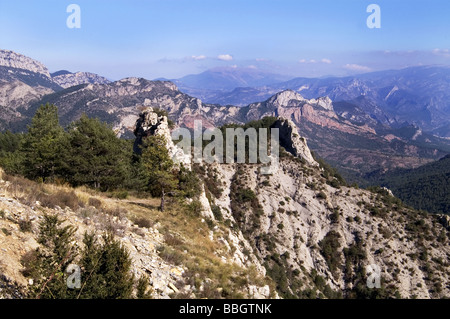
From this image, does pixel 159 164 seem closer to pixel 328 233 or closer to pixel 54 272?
pixel 54 272

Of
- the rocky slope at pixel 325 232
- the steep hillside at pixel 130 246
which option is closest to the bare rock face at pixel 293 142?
the rocky slope at pixel 325 232

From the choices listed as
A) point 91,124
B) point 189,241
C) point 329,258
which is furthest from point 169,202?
point 329,258

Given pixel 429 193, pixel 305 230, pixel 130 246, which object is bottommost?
pixel 429 193

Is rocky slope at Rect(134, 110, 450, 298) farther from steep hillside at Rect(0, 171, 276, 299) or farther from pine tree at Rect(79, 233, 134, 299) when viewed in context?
pine tree at Rect(79, 233, 134, 299)

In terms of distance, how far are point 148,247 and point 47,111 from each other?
3666 centimetres

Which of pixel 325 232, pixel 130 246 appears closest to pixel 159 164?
pixel 130 246

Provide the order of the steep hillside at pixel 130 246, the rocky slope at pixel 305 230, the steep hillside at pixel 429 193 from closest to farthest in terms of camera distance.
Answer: the steep hillside at pixel 130 246
the rocky slope at pixel 305 230
the steep hillside at pixel 429 193

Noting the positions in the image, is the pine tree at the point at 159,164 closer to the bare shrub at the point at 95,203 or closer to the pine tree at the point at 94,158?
the bare shrub at the point at 95,203

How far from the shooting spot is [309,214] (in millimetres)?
57000

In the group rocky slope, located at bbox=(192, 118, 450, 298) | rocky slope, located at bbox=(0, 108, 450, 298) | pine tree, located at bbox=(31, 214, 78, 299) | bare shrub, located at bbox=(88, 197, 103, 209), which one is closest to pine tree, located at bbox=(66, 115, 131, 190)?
rocky slope, located at bbox=(0, 108, 450, 298)

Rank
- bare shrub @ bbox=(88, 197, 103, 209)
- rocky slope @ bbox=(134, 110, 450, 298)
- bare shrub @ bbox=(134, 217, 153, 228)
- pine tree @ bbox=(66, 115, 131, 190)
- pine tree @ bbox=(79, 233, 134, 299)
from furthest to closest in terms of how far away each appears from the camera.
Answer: rocky slope @ bbox=(134, 110, 450, 298), pine tree @ bbox=(66, 115, 131, 190), bare shrub @ bbox=(88, 197, 103, 209), bare shrub @ bbox=(134, 217, 153, 228), pine tree @ bbox=(79, 233, 134, 299)
